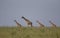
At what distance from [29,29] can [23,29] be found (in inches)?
8.0

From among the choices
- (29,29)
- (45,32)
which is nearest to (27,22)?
(29,29)

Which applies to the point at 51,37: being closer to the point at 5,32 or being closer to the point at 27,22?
the point at 27,22

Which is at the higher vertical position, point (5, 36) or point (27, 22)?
point (27, 22)

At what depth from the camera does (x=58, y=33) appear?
24.9 feet

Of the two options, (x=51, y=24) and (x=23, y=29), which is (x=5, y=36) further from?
(x=51, y=24)

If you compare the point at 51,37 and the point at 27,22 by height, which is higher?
the point at 27,22

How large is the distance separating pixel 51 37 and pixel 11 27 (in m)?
1.50

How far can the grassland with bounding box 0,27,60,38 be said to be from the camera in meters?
7.40

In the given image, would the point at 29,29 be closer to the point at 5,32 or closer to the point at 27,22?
the point at 27,22

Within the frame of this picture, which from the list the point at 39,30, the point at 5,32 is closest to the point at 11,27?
the point at 5,32

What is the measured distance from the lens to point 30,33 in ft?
24.8

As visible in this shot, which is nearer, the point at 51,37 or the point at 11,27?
the point at 51,37

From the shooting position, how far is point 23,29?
7.57 metres

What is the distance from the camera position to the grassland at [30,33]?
7.40 m
